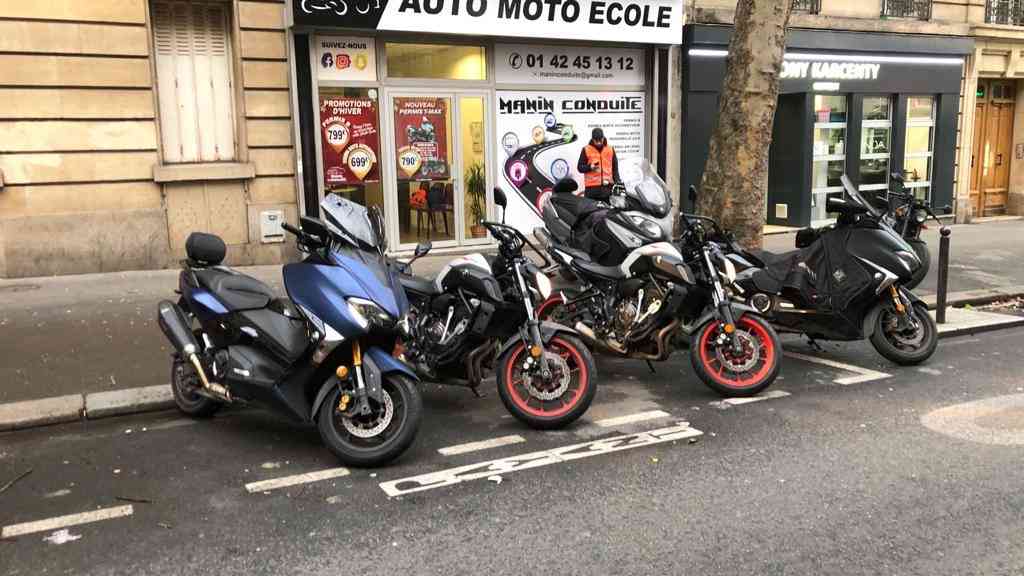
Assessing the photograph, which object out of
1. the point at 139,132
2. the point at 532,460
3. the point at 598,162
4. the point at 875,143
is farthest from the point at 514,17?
the point at 532,460

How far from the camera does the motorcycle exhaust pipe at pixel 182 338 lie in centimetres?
512

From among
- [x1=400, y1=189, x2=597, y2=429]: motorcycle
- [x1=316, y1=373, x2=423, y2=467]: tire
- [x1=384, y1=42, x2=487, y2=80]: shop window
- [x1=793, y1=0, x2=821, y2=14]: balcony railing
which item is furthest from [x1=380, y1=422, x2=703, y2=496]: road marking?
[x1=793, y1=0, x2=821, y2=14]: balcony railing

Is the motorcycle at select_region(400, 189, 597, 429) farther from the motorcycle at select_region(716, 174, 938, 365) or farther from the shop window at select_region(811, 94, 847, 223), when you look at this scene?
the shop window at select_region(811, 94, 847, 223)

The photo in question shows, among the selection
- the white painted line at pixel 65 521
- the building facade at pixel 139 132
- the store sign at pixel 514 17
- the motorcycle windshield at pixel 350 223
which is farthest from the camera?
the store sign at pixel 514 17

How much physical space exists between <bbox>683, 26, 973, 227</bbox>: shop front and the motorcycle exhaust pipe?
10.4 m

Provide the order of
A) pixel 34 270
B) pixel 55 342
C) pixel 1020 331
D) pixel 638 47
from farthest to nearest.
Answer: pixel 638 47 < pixel 34 270 < pixel 1020 331 < pixel 55 342

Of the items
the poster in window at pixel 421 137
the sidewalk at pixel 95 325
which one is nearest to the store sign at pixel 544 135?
the poster in window at pixel 421 137

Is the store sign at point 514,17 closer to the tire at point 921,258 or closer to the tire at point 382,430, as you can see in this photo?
the tire at point 921,258

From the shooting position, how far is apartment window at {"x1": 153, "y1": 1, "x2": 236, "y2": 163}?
10742 millimetres

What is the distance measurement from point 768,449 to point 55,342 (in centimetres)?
581

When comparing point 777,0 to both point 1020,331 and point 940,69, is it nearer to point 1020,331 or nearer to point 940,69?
point 1020,331

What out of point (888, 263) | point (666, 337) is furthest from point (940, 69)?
point (666, 337)

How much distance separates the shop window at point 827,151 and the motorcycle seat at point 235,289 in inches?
496

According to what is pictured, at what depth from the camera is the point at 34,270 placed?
33.2 feet
